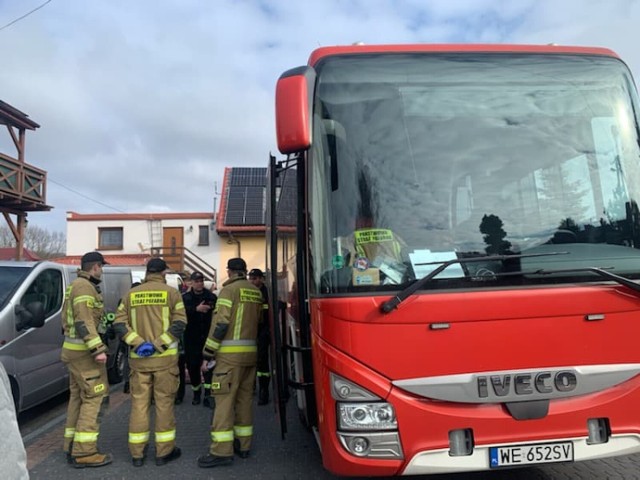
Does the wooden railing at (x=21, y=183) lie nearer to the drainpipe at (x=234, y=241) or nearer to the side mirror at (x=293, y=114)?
the drainpipe at (x=234, y=241)

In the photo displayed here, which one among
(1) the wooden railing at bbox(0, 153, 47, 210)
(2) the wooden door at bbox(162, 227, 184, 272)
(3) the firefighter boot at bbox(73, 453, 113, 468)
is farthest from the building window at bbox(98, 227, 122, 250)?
(3) the firefighter boot at bbox(73, 453, 113, 468)

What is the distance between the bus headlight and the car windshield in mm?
4269

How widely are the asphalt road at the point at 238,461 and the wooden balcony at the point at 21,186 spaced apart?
14021 mm

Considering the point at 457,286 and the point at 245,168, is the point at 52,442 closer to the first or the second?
the point at 457,286

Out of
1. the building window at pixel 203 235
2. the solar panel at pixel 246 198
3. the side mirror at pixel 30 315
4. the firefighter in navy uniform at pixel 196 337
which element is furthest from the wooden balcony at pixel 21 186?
the side mirror at pixel 30 315

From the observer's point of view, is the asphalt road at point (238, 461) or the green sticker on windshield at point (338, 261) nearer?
the green sticker on windshield at point (338, 261)

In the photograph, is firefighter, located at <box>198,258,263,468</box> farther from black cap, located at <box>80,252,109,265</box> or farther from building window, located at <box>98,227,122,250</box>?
building window, located at <box>98,227,122,250</box>

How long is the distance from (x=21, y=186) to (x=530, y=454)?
1991cm

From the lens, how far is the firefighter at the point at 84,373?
15.0 ft

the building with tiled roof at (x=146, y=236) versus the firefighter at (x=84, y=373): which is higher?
the building with tiled roof at (x=146, y=236)

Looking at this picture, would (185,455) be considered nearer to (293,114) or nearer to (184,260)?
(293,114)

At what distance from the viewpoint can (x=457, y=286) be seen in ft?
9.61

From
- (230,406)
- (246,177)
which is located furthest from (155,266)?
(246,177)

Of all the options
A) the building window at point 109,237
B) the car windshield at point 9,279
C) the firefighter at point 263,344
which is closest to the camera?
the firefighter at point 263,344
